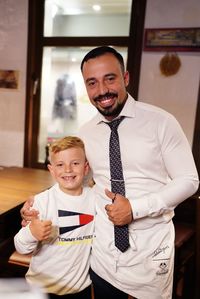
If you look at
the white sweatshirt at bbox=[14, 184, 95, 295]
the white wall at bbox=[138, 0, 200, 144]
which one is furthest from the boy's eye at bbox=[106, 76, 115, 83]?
the white wall at bbox=[138, 0, 200, 144]

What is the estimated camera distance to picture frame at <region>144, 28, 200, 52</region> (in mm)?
2631

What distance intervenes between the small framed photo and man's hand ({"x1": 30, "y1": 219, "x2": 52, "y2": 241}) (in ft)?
7.60

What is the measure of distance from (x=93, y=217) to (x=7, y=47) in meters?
2.48

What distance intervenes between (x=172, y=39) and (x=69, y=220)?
6.68ft

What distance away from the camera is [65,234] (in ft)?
4.27

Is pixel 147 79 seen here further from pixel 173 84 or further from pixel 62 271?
pixel 62 271

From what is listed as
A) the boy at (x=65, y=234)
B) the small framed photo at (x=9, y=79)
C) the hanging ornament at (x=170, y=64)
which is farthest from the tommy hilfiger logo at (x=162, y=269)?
the small framed photo at (x=9, y=79)

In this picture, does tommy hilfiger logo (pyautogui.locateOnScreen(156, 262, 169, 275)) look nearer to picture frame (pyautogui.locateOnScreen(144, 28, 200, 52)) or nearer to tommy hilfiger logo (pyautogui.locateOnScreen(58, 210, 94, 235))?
tommy hilfiger logo (pyautogui.locateOnScreen(58, 210, 94, 235))

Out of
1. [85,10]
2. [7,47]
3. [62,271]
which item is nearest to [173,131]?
[62,271]

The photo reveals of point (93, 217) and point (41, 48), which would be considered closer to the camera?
point (93, 217)

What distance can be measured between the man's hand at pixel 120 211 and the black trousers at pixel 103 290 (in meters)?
0.32

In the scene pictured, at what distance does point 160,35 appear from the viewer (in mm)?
2717

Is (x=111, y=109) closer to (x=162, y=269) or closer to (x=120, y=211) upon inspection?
(x=120, y=211)

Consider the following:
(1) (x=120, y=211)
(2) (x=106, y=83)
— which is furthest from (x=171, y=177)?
(2) (x=106, y=83)
